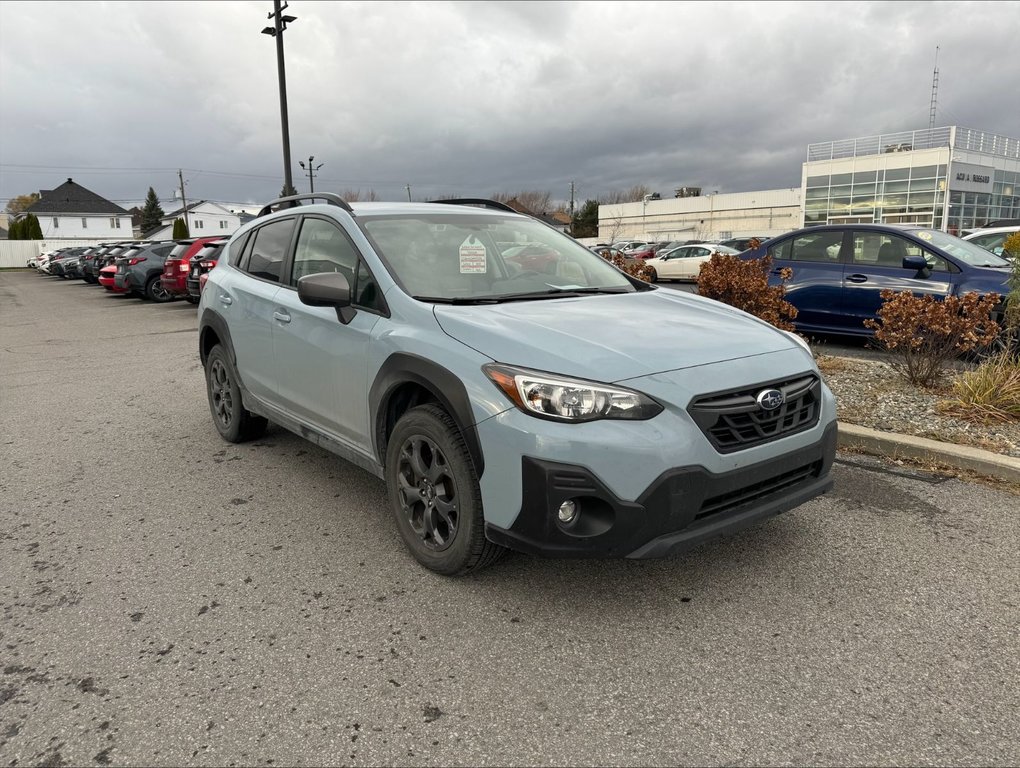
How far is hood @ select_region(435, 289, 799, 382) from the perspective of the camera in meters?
2.85

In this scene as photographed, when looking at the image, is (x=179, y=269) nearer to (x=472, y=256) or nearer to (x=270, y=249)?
(x=270, y=249)

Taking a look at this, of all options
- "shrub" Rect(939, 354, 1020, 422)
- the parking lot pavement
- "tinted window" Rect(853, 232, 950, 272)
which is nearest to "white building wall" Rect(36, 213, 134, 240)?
"tinted window" Rect(853, 232, 950, 272)

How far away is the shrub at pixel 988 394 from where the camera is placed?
537cm

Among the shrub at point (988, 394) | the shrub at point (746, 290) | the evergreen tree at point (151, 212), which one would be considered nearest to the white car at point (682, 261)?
the shrub at point (746, 290)

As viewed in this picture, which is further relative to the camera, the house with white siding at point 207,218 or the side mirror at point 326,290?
the house with white siding at point 207,218

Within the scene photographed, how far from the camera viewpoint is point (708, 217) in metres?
72.9

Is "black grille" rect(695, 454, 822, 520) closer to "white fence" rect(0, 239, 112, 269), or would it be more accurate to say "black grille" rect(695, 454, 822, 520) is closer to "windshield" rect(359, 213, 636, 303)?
"windshield" rect(359, 213, 636, 303)

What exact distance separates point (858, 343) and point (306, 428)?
297 inches

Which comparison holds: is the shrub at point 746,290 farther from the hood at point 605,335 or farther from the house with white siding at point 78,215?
the house with white siding at point 78,215

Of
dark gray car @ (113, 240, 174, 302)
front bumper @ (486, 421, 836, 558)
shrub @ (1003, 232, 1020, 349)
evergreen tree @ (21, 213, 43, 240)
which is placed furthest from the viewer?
evergreen tree @ (21, 213, 43, 240)

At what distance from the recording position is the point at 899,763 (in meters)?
2.15

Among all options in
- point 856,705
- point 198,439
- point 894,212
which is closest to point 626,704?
point 856,705

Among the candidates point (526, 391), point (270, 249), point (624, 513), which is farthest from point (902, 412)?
point (270, 249)

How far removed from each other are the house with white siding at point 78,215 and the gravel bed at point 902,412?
98467 mm
